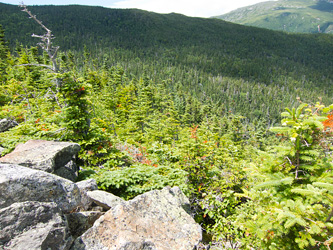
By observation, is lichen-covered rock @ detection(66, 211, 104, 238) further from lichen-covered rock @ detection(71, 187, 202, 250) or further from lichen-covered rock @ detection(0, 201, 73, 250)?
lichen-covered rock @ detection(0, 201, 73, 250)

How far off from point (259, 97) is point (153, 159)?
17822 cm

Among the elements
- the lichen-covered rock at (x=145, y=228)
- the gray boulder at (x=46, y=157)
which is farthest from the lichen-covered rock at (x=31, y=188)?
the gray boulder at (x=46, y=157)

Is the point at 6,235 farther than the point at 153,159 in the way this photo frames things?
No

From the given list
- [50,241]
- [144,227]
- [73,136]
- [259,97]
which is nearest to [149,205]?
[144,227]

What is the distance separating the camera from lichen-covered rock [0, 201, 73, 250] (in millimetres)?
3348

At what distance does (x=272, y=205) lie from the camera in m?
4.14

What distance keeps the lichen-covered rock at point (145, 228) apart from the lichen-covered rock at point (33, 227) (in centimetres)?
58

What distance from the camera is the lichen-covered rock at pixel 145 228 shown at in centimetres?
428

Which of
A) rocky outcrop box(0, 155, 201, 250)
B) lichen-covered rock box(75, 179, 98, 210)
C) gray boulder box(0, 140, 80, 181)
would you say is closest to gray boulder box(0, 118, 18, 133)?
gray boulder box(0, 140, 80, 181)

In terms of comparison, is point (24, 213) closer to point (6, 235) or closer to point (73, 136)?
point (6, 235)

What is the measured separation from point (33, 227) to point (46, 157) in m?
3.54

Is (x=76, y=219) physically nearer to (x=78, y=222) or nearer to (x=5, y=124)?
(x=78, y=222)

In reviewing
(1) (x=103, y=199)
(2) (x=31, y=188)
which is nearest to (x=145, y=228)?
(1) (x=103, y=199)

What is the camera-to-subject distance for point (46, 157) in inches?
261
